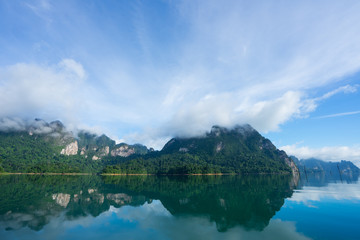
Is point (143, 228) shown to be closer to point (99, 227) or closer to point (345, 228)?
point (99, 227)

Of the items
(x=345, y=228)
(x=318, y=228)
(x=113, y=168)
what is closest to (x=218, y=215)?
(x=318, y=228)

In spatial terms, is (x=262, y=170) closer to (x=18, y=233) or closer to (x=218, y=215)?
(x=218, y=215)

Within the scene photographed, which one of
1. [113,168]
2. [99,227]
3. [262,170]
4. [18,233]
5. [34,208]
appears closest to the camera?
[18,233]

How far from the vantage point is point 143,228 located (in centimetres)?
1673

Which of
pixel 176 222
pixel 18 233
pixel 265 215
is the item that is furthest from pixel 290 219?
pixel 18 233

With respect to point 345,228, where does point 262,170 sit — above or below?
above

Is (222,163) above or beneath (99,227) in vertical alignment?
above

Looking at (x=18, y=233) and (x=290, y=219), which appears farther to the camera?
(x=290, y=219)

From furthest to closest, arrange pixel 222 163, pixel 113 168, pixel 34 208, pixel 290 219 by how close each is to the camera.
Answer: pixel 222 163
pixel 113 168
pixel 34 208
pixel 290 219

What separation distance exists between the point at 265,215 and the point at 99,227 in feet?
58.3

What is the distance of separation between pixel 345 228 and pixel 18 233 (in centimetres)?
2852

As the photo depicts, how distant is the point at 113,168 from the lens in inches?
5896

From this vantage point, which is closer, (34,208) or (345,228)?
(345,228)

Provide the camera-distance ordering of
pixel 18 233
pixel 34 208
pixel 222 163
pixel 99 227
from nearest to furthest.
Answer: pixel 18 233
pixel 99 227
pixel 34 208
pixel 222 163
